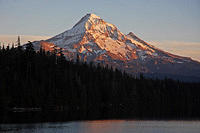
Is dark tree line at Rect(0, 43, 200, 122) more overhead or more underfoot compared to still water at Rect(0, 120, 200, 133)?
more overhead

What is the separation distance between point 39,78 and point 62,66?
14.2 meters

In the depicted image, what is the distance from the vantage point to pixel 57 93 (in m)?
123

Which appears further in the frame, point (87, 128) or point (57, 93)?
point (57, 93)

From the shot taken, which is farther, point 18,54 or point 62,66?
point 62,66

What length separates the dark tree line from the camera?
103812mm

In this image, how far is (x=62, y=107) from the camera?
124 m

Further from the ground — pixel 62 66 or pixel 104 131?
pixel 62 66

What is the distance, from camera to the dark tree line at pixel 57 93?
103812mm

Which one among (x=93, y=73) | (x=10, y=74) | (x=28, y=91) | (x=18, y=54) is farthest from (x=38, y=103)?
(x=93, y=73)

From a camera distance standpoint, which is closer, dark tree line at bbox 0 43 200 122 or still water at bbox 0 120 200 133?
still water at bbox 0 120 200 133

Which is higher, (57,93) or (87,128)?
(57,93)

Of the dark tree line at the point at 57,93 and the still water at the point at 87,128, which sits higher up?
the dark tree line at the point at 57,93

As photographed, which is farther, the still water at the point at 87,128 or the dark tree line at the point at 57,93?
the dark tree line at the point at 57,93

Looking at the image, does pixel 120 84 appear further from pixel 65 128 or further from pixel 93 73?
pixel 65 128
